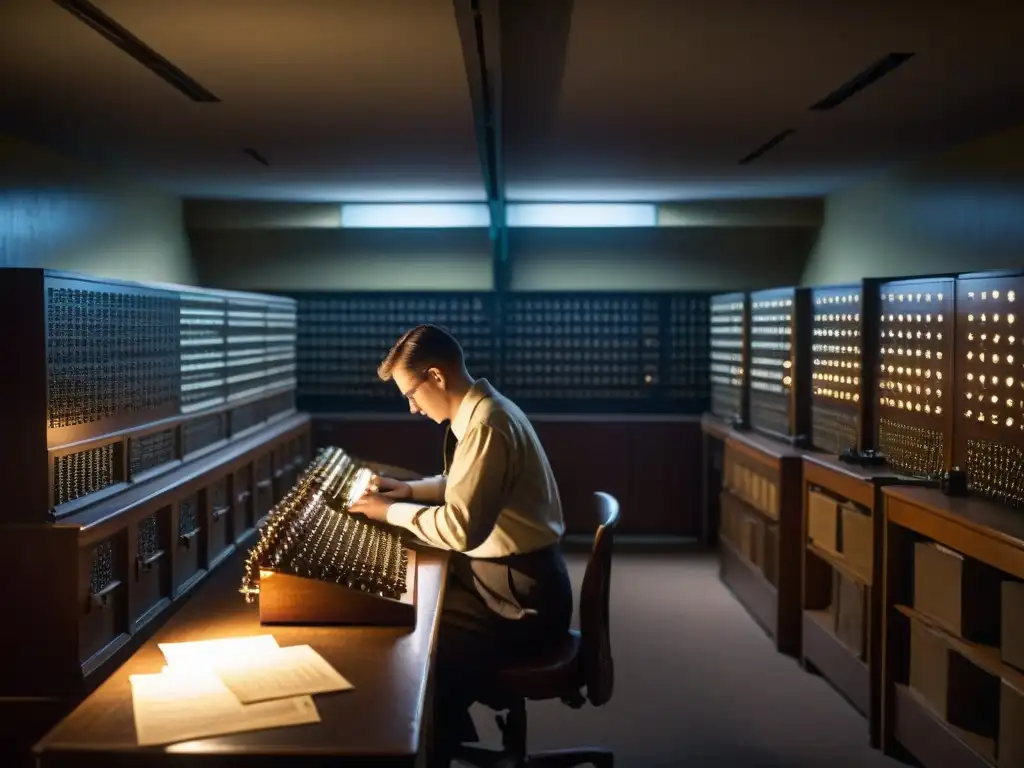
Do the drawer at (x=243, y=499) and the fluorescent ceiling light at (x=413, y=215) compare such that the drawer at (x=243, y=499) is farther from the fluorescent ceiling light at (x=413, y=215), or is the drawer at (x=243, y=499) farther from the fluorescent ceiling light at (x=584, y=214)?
the fluorescent ceiling light at (x=584, y=214)

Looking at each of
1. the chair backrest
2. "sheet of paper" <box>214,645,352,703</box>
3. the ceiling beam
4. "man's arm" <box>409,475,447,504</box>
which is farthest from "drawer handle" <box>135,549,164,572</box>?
the ceiling beam

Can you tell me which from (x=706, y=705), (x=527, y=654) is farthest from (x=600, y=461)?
(x=527, y=654)

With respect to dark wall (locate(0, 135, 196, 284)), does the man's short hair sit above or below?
below

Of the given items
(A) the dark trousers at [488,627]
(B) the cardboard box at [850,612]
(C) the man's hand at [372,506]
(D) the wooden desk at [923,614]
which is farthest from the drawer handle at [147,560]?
(B) the cardboard box at [850,612]

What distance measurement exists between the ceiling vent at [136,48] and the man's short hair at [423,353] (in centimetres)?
103

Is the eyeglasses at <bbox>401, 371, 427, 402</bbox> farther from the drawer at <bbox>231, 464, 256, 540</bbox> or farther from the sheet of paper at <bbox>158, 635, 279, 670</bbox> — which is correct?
the drawer at <bbox>231, 464, 256, 540</bbox>

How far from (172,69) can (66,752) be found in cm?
206

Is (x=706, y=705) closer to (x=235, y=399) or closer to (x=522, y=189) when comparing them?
(x=235, y=399)

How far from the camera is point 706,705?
13.2 ft

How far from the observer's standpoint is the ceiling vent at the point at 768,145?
13.9 ft

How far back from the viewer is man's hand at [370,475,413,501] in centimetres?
332

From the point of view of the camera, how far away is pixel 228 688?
6.40 ft

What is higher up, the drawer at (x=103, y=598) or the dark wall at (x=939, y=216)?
the dark wall at (x=939, y=216)

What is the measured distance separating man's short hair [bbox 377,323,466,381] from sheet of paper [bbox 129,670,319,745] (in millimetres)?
1097
